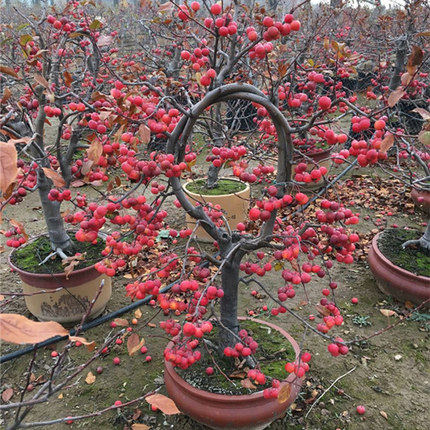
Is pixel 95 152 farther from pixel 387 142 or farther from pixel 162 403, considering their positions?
pixel 387 142

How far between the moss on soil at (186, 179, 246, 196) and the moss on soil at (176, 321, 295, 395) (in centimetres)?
222

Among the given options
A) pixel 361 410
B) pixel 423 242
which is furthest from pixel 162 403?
pixel 423 242

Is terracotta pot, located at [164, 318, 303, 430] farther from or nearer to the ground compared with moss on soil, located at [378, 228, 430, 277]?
farther from the ground

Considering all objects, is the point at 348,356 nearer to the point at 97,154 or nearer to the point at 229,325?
the point at 229,325

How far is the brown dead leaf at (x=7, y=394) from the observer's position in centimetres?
253

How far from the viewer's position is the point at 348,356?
2887 millimetres

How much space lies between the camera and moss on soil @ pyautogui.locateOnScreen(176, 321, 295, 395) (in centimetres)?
203

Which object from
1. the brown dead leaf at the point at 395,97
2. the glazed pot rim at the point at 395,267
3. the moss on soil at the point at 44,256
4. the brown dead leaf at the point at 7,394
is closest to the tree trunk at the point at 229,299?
the brown dead leaf at the point at 395,97

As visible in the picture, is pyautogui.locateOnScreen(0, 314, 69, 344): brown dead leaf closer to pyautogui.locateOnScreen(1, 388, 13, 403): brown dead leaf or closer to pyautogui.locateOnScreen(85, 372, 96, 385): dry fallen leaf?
pyautogui.locateOnScreen(85, 372, 96, 385): dry fallen leaf

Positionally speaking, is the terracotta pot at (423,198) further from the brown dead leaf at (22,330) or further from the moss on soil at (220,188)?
the brown dead leaf at (22,330)

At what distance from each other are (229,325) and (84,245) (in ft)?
6.03

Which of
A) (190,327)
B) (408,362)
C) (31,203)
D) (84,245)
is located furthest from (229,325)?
(31,203)

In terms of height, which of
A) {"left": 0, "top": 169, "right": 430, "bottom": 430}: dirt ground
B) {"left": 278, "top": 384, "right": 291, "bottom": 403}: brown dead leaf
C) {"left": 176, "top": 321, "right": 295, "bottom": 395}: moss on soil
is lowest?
{"left": 0, "top": 169, "right": 430, "bottom": 430}: dirt ground

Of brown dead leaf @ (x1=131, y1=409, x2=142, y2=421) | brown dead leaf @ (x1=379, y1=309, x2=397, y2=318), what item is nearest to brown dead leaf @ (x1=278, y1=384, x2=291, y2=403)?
brown dead leaf @ (x1=131, y1=409, x2=142, y2=421)
